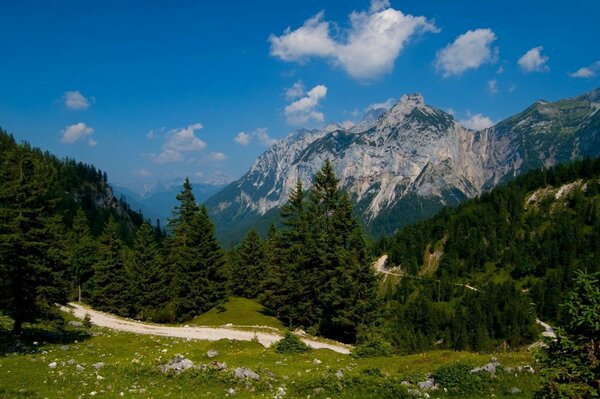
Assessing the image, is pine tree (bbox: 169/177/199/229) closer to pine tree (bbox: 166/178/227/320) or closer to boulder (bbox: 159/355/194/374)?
pine tree (bbox: 166/178/227/320)

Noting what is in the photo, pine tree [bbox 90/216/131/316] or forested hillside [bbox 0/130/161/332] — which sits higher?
forested hillside [bbox 0/130/161/332]

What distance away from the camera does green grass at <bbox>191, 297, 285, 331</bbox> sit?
2140 inches

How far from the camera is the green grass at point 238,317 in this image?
5437 cm

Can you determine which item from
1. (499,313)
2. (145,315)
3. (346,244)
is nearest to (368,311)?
(346,244)

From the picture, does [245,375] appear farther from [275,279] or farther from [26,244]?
[275,279]

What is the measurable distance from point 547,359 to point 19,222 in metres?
32.6

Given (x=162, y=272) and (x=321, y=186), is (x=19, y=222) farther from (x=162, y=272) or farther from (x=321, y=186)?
(x=162, y=272)

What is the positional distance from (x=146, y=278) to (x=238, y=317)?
934 inches

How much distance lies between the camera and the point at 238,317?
184 ft

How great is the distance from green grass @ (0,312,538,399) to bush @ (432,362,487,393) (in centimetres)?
50

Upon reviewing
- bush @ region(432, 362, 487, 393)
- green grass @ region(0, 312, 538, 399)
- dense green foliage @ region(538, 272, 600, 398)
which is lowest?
green grass @ region(0, 312, 538, 399)

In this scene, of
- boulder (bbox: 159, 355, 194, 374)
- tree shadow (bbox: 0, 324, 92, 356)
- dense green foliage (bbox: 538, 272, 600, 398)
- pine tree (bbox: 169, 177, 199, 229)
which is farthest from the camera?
pine tree (bbox: 169, 177, 199, 229)

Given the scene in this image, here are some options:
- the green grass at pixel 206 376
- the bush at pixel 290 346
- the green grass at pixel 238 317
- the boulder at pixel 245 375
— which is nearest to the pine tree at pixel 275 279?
the green grass at pixel 238 317

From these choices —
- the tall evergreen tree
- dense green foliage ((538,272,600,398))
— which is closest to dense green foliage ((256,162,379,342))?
the tall evergreen tree
